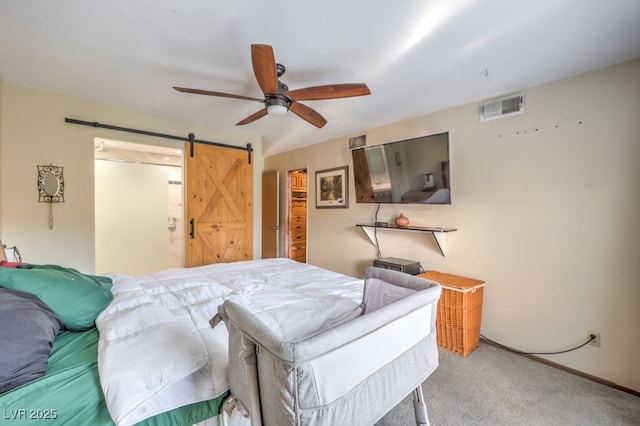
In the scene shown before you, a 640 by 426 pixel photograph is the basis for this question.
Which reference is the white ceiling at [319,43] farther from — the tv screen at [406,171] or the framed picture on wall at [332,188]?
the framed picture on wall at [332,188]

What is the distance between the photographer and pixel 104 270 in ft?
14.3

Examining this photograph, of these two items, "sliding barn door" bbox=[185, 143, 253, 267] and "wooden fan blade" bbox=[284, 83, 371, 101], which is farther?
"sliding barn door" bbox=[185, 143, 253, 267]

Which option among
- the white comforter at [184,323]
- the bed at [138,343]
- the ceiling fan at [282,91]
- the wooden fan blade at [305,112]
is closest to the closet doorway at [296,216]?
the wooden fan blade at [305,112]

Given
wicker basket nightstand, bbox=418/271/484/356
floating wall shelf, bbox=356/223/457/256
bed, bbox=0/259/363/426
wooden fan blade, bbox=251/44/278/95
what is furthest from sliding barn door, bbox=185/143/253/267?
wicker basket nightstand, bbox=418/271/484/356

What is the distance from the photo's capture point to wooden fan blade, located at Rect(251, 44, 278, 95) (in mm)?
1417

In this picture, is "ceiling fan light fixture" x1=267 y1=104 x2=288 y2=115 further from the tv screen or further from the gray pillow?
the gray pillow

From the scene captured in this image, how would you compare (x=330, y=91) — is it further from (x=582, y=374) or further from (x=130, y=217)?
(x=130, y=217)

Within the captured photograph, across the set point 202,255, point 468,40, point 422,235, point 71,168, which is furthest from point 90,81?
point 422,235

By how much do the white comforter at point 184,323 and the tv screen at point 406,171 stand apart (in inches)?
53.6

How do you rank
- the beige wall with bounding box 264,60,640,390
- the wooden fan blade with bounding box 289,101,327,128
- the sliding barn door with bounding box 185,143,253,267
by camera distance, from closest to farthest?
the beige wall with bounding box 264,60,640,390, the wooden fan blade with bounding box 289,101,327,128, the sliding barn door with bounding box 185,143,253,267

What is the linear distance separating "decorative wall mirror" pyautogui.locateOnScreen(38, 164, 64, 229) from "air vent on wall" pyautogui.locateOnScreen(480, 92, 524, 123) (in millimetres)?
4162

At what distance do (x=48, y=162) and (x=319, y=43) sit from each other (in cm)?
281

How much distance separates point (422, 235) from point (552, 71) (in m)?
1.80

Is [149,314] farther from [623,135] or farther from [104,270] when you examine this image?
[104,270]
